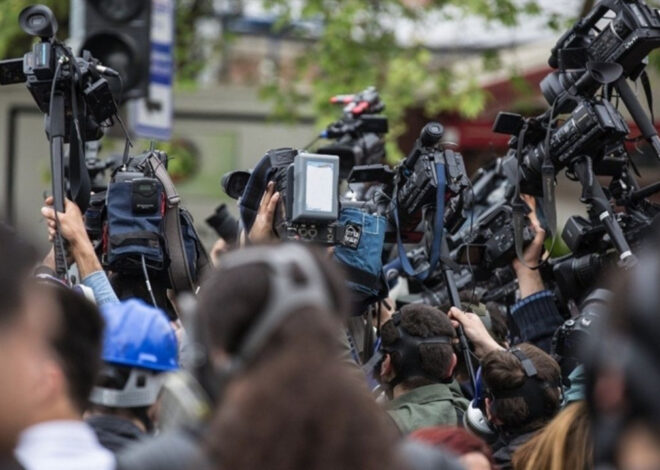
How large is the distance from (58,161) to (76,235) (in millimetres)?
426

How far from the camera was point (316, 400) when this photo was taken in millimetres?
2264

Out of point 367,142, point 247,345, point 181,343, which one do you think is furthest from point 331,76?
point 247,345

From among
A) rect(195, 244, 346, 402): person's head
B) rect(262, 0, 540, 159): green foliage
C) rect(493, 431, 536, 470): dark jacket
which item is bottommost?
rect(493, 431, 536, 470): dark jacket

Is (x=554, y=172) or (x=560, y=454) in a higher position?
(x=554, y=172)

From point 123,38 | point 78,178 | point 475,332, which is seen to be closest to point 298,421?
point 475,332

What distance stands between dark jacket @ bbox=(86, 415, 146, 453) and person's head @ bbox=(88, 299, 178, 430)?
0.09 ft

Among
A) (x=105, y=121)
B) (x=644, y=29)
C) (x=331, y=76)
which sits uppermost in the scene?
(x=331, y=76)

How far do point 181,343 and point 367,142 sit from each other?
3561mm

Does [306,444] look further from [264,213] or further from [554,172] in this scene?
[554,172]

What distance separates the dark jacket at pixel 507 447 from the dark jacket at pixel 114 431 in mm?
1752

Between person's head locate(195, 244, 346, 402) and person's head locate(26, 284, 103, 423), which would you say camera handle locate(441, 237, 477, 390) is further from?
person's head locate(195, 244, 346, 402)

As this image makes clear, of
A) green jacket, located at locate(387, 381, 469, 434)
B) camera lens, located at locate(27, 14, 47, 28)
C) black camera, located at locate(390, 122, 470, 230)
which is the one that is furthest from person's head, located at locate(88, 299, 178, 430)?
black camera, located at locate(390, 122, 470, 230)

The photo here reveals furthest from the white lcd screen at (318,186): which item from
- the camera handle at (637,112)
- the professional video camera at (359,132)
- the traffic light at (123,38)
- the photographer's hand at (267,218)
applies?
the traffic light at (123,38)

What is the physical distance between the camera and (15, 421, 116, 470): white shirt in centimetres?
271
